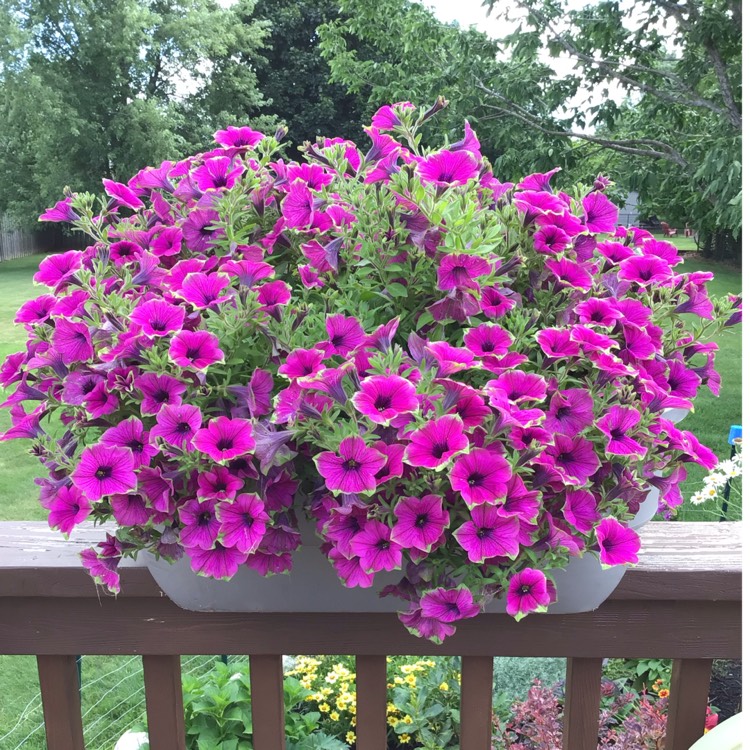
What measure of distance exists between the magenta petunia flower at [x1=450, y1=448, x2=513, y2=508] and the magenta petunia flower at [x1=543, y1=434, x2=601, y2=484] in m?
0.06

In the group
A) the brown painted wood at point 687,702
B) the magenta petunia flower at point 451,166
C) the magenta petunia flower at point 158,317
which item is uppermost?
the magenta petunia flower at point 451,166

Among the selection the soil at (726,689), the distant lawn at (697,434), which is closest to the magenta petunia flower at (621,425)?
the soil at (726,689)

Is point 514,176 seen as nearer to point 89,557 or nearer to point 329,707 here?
point 329,707

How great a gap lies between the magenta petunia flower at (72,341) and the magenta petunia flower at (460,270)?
1.01ft

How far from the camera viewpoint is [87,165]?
15133 millimetres

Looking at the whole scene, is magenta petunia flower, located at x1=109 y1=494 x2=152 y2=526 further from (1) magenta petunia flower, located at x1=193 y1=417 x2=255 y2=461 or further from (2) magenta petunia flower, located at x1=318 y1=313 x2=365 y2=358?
(2) magenta petunia flower, located at x1=318 y1=313 x2=365 y2=358

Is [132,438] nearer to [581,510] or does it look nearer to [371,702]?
[581,510]

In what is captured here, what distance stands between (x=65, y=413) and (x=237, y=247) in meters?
0.23

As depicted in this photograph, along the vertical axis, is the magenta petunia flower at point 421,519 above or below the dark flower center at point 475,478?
below

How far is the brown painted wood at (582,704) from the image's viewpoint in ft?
2.89

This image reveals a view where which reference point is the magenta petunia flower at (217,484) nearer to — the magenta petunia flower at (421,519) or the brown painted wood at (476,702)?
the magenta petunia flower at (421,519)

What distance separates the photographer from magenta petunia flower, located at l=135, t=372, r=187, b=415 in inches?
23.1

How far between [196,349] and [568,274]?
13.3 inches

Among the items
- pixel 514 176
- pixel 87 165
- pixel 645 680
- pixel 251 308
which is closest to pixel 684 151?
pixel 514 176
